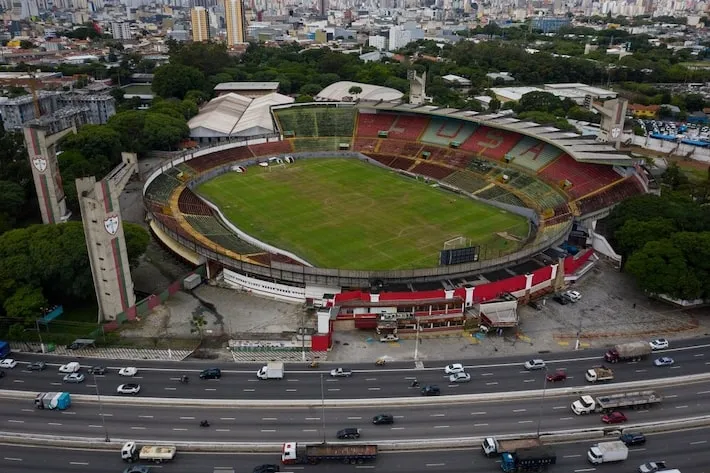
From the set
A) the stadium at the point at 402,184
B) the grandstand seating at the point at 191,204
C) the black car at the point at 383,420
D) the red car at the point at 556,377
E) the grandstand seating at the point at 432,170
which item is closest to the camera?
the black car at the point at 383,420

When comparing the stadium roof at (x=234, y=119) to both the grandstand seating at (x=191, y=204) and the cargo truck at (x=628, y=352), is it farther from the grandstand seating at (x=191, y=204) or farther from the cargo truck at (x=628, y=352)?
the cargo truck at (x=628, y=352)

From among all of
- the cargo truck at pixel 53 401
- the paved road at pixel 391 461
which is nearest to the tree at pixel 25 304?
the cargo truck at pixel 53 401

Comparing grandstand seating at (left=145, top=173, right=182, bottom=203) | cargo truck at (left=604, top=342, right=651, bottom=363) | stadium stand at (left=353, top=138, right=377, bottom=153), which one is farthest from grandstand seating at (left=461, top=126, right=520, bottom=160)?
cargo truck at (left=604, top=342, right=651, bottom=363)

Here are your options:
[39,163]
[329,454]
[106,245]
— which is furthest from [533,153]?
[39,163]

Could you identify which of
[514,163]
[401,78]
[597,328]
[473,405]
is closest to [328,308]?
[473,405]

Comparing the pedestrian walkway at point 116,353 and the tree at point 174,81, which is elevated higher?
the tree at point 174,81

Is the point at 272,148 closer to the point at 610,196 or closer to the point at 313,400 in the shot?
the point at 610,196

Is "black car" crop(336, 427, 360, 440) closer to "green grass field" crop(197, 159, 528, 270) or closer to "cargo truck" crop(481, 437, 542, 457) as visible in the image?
"cargo truck" crop(481, 437, 542, 457)

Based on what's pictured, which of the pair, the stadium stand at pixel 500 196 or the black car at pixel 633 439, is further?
the stadium stand at pixel 500 196
